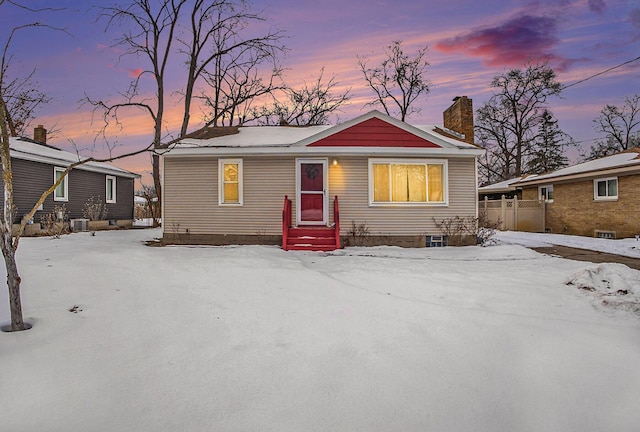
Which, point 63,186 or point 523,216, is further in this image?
point 523,216

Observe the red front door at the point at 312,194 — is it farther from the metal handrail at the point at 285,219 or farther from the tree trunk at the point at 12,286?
the tree trunk at the point at 12,286

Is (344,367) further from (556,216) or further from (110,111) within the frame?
(110,111)

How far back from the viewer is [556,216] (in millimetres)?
16297

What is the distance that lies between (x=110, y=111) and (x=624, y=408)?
21.4 m

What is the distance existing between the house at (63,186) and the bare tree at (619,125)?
3869 cm

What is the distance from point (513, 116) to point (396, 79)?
1200 centimetres

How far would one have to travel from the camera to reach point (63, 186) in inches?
600

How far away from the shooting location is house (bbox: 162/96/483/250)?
10.2m

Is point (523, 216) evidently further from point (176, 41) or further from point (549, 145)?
point (176, 41)

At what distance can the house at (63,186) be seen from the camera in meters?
13.2

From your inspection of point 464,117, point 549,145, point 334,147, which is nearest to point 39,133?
point 334,147

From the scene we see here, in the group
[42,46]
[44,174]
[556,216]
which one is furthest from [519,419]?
[44,174]

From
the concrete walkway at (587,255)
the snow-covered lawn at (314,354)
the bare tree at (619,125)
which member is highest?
the bare tree at (619,125)

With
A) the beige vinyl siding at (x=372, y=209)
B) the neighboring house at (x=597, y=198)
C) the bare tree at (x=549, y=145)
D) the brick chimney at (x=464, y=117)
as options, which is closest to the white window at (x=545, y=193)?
the neighboring house at (x=597, y=198)
